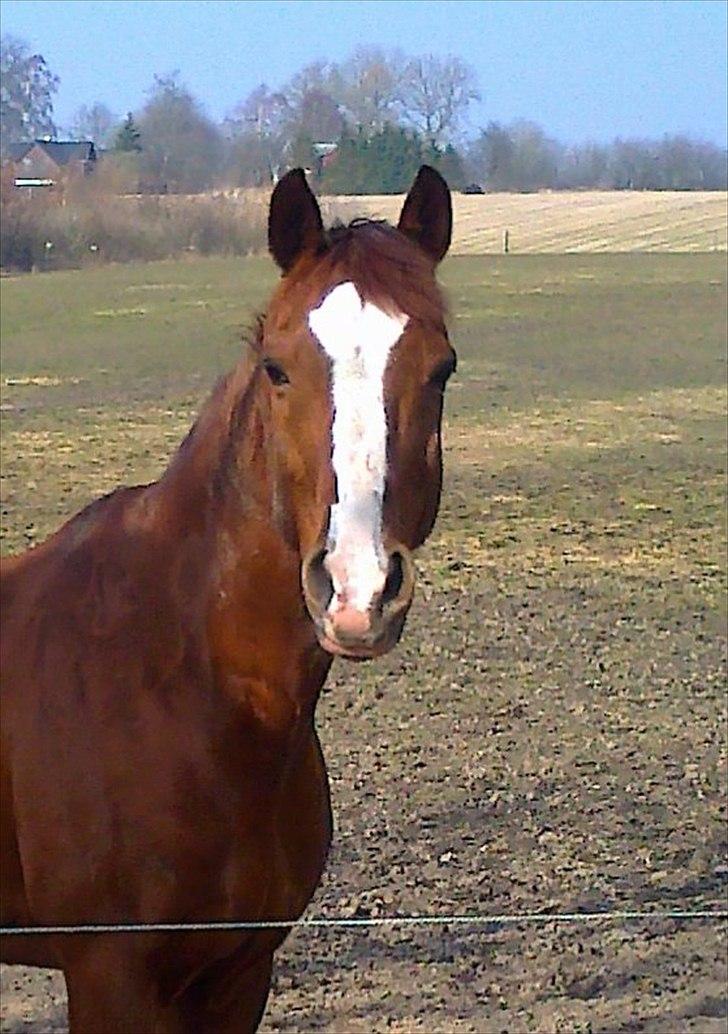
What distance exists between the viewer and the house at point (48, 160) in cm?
4025

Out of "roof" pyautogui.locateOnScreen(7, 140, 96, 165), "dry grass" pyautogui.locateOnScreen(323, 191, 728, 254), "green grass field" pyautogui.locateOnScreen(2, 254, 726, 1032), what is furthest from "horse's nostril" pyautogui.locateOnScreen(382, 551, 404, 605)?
"roof" pyautogui.locateOnScreen(7, 140, 96, 165)

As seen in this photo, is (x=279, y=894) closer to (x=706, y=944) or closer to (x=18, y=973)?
(x=18, y=973)

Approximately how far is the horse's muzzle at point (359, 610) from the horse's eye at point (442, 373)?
0.92ft

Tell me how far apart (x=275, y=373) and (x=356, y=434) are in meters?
0.18

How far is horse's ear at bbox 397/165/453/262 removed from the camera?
7.63 feet

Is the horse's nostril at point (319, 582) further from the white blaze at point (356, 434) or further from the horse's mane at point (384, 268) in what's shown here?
the horse's mane at point (384, 268)

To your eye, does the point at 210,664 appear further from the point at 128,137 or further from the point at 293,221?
the point at 128,137

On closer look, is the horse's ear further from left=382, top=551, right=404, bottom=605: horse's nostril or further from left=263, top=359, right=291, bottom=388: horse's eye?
left=382, top=551, right=404, bottom=605: horse's nostril

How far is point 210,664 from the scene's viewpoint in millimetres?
2387

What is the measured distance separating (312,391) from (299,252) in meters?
0.29

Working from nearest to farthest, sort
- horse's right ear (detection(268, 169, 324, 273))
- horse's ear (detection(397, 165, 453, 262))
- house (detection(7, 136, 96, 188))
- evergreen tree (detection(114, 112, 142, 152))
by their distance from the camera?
horse's right ear (detection(268, 169, 324, 273)), horse's ear (detection(397, 165, 453, 262)), house (detection(7, 136, 96, 188)), evergreen tree (detection(114, 112, 142, 152))

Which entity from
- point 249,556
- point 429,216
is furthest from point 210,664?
point 429,216

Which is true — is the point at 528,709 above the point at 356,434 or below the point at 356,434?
below

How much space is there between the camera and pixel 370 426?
202 cm
